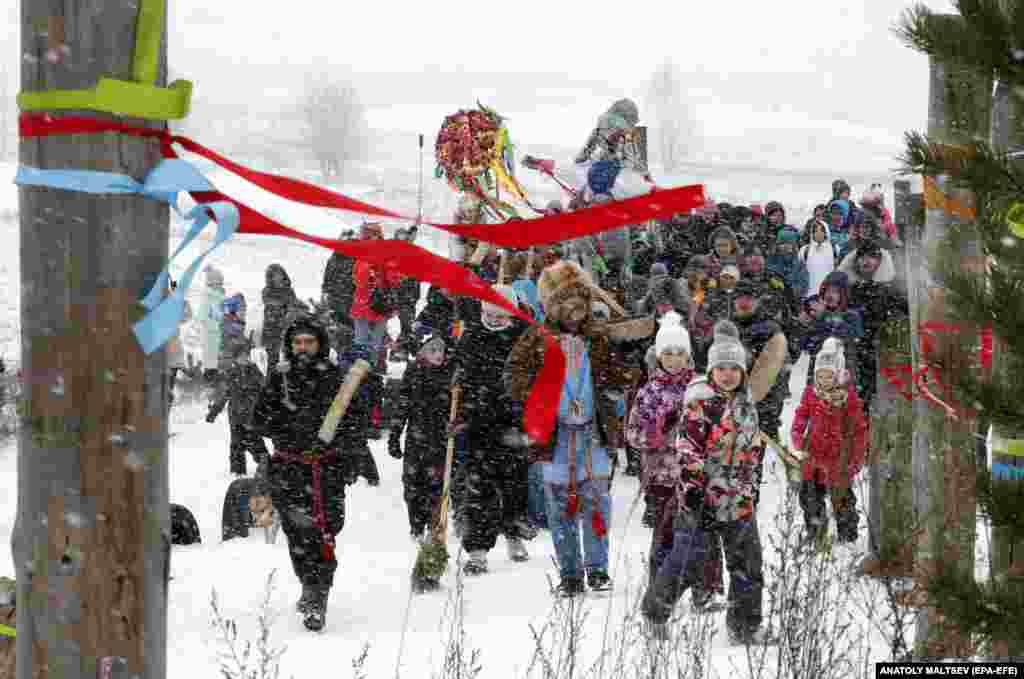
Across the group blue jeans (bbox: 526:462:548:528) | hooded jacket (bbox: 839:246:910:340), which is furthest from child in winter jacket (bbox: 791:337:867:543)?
hooded jacket (bbox: 839:246:910:340)

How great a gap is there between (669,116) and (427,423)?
92.3 m

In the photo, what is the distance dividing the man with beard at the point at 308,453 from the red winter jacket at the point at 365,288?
6.32m

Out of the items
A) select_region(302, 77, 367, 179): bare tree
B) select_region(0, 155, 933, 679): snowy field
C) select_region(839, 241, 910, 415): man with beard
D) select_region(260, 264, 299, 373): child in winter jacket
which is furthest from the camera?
select_region(302, 77, 367, 179): bare tree

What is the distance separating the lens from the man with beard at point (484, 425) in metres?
8.79

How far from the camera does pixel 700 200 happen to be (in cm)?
285

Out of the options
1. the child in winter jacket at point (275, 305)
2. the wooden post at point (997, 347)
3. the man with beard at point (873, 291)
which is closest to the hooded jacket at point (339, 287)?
the child in winter jacket at point (275, 305)

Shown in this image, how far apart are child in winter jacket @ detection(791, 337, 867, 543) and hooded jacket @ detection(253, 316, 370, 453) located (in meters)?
2.79

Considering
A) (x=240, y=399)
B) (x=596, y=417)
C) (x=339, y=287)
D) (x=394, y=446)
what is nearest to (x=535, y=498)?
(x=596, y=417)

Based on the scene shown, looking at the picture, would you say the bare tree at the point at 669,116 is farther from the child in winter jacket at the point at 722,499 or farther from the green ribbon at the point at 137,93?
the green ribbon at the point at 137,93

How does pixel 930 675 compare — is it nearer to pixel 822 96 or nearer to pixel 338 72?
pixel 338 72

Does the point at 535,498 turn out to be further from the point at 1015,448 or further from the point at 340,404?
the point at 1015,448

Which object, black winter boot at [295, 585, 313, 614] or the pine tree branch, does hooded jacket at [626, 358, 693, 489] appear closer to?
black winter boot at [295, 585, 313, 614]

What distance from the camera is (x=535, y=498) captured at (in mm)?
9453

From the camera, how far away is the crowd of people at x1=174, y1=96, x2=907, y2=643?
22.2ft
